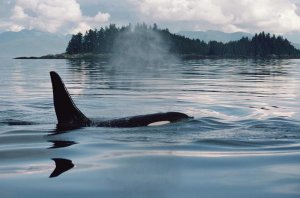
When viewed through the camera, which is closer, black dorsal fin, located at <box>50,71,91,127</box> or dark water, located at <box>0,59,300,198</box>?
dark water, located at <box>0,59,300,198</box>

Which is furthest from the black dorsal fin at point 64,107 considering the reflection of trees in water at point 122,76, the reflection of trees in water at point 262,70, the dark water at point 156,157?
the reflection of trees in water at point 262,70

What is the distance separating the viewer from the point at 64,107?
13156mm

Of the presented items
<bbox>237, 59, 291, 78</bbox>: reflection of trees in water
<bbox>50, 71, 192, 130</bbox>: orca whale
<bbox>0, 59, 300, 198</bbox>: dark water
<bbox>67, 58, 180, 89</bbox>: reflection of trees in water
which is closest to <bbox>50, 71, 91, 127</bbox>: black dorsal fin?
<bbox>50, 71, 192, 130</bbox>: orca whale

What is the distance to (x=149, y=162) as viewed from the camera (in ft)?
28.7

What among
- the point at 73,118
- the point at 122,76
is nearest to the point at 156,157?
the point at 73,118

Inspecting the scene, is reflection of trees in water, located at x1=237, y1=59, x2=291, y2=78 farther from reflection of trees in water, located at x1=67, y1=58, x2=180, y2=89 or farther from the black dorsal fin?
the black dorsal fin

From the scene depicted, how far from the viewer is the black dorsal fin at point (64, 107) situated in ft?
41.9

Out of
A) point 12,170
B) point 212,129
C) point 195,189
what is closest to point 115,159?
point 12,170

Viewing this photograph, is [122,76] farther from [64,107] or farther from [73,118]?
[64,107]

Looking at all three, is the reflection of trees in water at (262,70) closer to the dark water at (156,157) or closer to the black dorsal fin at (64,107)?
the dark water at (156,157)

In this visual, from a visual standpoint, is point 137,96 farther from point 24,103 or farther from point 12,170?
point 12,170

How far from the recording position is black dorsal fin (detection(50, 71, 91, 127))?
1276 centimetres

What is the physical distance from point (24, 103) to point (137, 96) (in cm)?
580

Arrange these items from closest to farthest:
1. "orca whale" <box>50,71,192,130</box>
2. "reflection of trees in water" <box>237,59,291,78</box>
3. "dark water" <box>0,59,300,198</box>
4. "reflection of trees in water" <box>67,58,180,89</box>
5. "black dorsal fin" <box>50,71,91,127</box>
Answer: "dark water" <box>0,59,300,198</box>, "black dorsal fin" <box>50,71,91,127</box>, "orca whale" <box>50,71,192,130</box>, "reflection of trees in water" <box>67,58,180,89</box>, "reflection of trees in water" <box>237,59,291,78</box>
